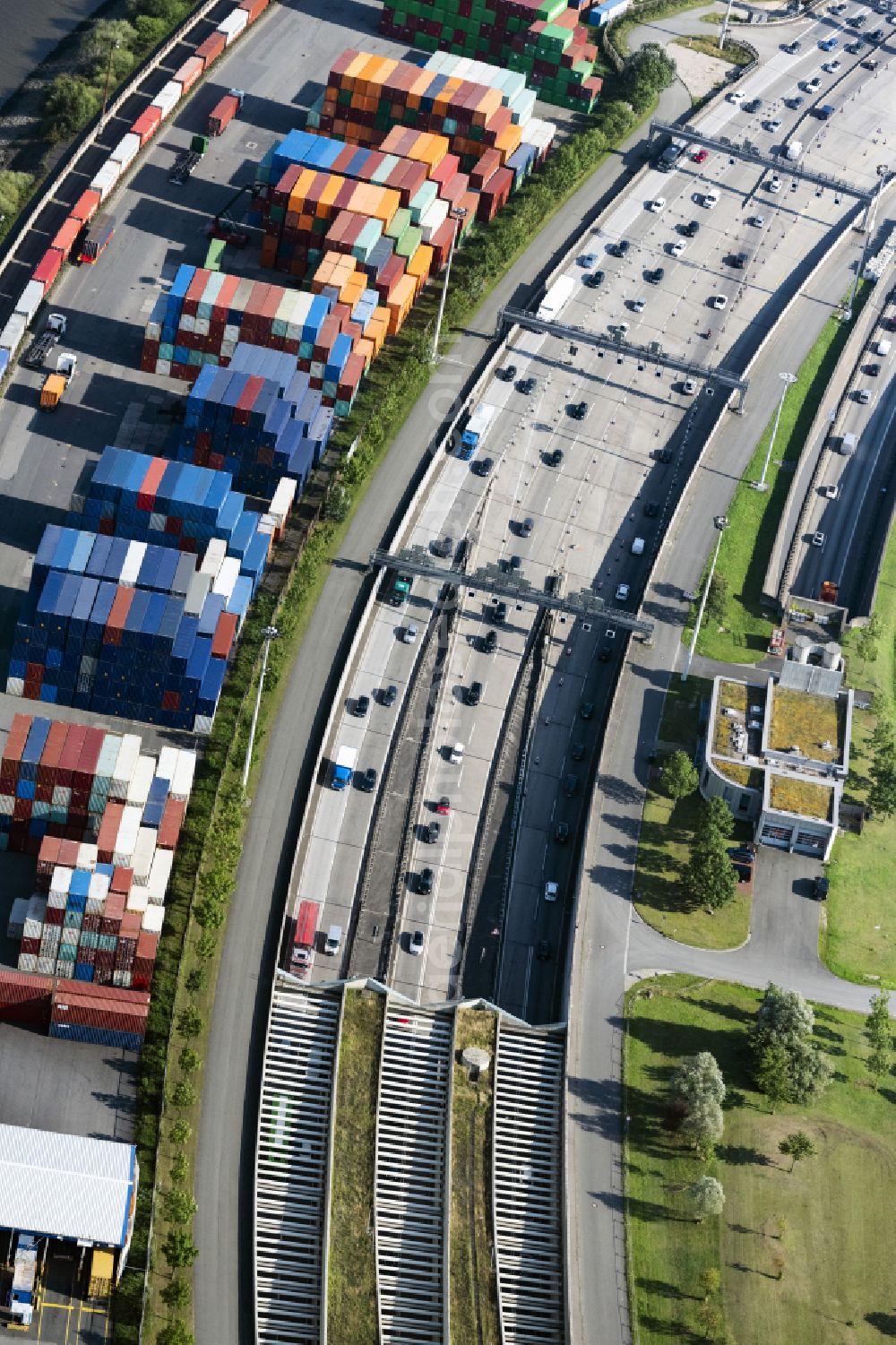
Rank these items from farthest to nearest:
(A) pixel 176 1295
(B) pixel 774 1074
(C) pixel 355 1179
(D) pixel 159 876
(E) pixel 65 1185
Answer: (D) pixel 159 876, (B) pixel 774 1074, (C) pixel 355 1179, (A) pixel 176 1295, (E) pixel 65 1185

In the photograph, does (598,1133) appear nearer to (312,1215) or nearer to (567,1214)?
(567,1214)

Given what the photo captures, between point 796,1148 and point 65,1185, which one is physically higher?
point 796,1148

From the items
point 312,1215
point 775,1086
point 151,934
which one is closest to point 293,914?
point 151,934

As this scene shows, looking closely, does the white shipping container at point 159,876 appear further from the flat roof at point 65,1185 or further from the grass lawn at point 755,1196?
the grass lawn at point 755,1196

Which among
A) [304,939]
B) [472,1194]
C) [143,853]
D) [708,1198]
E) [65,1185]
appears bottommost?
[65,1185]

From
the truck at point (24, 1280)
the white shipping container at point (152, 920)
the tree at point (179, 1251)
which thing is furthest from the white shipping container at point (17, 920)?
the tree at point (179, 1251)

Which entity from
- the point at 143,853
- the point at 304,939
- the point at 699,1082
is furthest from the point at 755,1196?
the point at 143,853

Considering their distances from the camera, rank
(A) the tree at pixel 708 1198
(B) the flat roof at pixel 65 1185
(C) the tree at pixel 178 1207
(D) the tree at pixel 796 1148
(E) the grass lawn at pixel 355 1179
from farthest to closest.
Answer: (D) the tree at pixel 796 1148 < (A) the tree at pixel 708 1198 < (C) the tree at pixel 178 1207 < (E) the grass lawn at pixel 355 1179 < (B) the flat roof at pixel 65 1185

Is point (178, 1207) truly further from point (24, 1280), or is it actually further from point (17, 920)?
point (17, 920)
